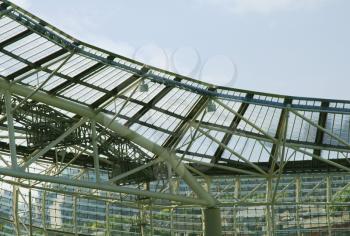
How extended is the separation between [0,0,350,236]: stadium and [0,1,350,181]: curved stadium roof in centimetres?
7

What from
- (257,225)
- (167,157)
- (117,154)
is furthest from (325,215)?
(117,154)

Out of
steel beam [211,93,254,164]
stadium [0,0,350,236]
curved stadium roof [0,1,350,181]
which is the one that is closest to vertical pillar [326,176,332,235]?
stadium [0,0,350,236]

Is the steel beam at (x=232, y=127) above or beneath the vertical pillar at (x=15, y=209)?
above

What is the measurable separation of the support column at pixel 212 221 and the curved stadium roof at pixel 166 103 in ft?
10.9

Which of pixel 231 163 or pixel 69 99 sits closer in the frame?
pixel 69 99

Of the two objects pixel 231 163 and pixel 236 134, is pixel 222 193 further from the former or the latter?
pixel 236 134

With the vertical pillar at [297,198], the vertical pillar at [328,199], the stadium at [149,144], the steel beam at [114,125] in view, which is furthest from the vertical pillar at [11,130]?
the vertical pillar at [328,199]

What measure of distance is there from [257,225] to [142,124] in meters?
14.7

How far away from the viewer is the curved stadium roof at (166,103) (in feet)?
96.2

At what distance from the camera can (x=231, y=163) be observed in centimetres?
4288

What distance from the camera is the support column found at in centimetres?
3838

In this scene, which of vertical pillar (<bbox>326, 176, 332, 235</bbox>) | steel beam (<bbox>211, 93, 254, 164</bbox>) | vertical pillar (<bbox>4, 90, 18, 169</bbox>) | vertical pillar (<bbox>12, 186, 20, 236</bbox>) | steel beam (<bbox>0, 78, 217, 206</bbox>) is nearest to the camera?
vertical pillar (<bbox>4, 90, 18, 169</bbox>)

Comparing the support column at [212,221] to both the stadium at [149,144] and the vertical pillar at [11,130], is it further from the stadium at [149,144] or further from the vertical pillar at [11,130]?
the vertical pillar at [11,130]

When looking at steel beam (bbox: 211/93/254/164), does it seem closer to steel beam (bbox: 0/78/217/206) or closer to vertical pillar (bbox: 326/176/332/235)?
steel beam (bbox: 0/78/217/206)
